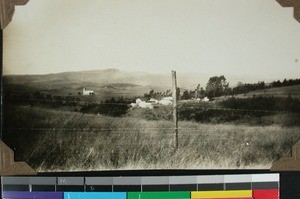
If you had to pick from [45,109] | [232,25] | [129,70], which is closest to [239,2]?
[232,25]

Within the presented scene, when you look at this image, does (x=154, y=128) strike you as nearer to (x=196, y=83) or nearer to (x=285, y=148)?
(x=196, y=83)

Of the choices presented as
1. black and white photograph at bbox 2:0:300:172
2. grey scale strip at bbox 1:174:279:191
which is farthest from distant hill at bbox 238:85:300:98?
grey scale strip at bbox 1:174:279:191

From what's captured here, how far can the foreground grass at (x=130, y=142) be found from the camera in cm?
104

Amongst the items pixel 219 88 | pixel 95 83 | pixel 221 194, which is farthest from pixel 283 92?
pixel 95 83

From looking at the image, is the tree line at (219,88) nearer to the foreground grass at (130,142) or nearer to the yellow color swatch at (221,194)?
the foreground grass at (130,142)

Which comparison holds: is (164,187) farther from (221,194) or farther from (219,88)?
(219,88)

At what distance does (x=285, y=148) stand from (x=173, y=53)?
0.34 metres

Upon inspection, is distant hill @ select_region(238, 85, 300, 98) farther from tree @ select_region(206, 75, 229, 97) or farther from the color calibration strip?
the color calibration strip

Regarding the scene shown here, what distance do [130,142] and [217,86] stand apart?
0.78 feet

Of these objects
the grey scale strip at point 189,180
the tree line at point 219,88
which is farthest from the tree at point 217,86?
the grey scale strip at point 189,180

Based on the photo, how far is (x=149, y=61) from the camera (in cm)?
104

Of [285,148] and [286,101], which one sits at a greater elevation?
[286,101]

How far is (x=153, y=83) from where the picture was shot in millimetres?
1036

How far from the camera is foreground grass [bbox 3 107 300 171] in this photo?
3.40ft
